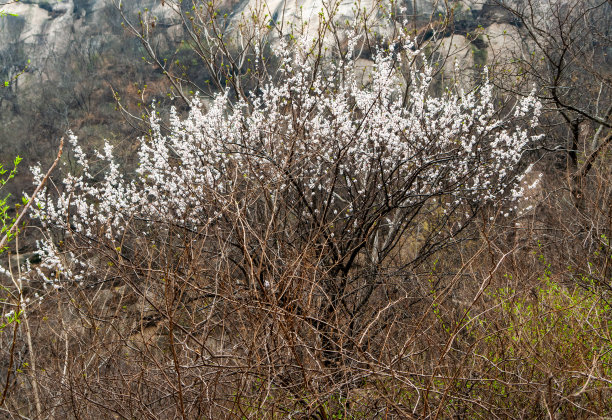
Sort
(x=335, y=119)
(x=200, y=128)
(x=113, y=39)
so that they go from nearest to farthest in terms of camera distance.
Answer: (x=335, y=119) < (x=200, y=128) < (x=113, y=39)

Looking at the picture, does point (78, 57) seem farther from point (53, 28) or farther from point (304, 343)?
point (304, 343)

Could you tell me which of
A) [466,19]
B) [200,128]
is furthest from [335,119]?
[466,19]

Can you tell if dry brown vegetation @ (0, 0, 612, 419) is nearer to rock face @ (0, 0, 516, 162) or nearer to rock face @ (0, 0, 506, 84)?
rock face @ (0, 0, 516, 162)

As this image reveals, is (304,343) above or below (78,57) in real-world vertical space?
above

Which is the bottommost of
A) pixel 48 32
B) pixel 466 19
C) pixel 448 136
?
pixel 48 32

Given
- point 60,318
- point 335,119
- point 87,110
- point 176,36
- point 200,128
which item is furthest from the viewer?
point 176,36

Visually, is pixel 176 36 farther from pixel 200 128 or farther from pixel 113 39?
pixel 200 128

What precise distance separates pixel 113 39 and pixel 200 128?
3194 centimetres

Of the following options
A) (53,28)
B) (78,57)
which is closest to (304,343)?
(78,57)

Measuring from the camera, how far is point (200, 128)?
727 centimetres

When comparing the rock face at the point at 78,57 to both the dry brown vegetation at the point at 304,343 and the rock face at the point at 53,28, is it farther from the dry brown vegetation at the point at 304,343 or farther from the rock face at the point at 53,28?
the dry brown vegetation at the point at 304,343

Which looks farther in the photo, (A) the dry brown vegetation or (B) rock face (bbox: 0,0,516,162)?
(B) rock face (bbox: 0,0,516,162)

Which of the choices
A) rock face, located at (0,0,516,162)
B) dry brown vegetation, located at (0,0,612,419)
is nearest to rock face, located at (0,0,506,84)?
rock face, located at (0,0,516,162)

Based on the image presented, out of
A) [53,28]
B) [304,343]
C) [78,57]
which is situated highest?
[304,343]
